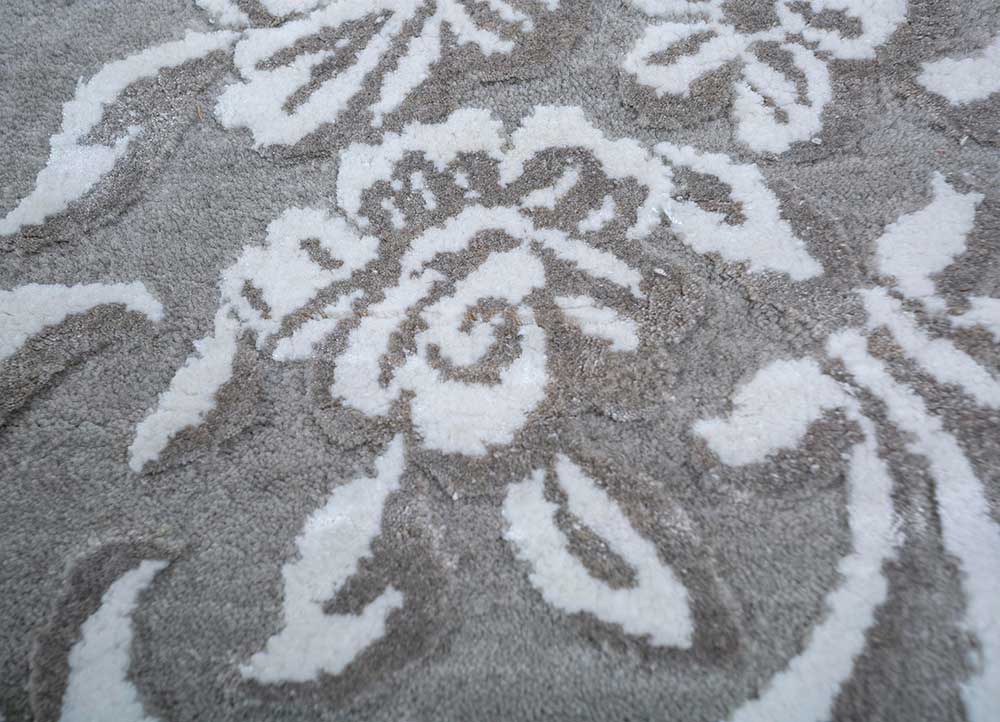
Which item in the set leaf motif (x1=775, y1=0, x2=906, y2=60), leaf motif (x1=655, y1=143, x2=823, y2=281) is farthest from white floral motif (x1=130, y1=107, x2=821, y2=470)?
leaf motif (x1=775, y1=0, x2=906, y2=60)

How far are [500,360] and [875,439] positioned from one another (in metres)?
0.25

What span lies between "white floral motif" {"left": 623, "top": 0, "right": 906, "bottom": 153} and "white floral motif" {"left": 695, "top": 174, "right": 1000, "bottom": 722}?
123 mm

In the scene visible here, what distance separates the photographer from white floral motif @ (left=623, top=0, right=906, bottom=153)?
1.93ft

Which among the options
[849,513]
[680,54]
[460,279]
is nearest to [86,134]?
[460,279]

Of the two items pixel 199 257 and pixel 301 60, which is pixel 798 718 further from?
pixel 301 60

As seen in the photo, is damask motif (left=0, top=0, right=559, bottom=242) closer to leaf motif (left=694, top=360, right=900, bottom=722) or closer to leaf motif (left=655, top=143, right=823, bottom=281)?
leaf motif (left=655, top=143, right=823, bottom=281)

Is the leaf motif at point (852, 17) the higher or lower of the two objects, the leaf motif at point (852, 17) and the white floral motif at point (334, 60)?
the lower

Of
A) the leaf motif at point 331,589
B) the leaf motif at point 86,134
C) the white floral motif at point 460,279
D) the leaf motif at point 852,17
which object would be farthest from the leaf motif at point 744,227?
the leaf motif at point 86,134

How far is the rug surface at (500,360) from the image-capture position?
42 cm

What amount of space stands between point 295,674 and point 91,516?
0.18 meters

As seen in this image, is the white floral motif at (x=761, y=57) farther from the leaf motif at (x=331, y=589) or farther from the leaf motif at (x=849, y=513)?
the leaf motif at (x=331, y=589)

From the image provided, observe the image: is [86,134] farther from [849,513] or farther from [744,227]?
[849,513]

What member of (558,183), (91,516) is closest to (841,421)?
(558,183)

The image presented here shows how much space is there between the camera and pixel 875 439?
0.46 metres
